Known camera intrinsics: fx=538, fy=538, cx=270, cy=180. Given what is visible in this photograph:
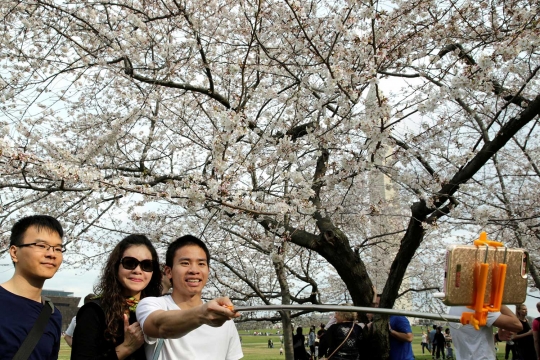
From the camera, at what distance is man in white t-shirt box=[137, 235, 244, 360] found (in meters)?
2.01

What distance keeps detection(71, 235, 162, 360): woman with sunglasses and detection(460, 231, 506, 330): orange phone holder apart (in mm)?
1538

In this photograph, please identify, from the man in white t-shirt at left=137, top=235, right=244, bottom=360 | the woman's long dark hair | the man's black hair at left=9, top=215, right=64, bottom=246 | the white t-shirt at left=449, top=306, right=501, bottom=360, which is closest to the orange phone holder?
the man in white t-shirt at left=137, top=235, right=244, bottom=360

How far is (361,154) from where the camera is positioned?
586 centimetres

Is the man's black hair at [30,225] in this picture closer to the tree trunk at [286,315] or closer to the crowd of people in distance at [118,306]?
the crowd of people in distance at [118,306]

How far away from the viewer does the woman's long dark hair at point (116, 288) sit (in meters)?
2.54

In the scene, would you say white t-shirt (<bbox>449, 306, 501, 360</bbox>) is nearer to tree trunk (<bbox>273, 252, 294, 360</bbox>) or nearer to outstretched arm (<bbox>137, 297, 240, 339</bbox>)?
outstretched arm (<bbox>137, 297, 240, 339</bbox>)

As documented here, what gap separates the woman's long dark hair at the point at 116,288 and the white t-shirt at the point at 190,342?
0.19 meters

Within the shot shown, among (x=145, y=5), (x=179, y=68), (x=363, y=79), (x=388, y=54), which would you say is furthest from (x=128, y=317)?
(x=145, y=5)

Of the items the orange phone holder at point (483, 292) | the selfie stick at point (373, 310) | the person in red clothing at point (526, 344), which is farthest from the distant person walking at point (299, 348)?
the orange phone holder at point (483, 292)

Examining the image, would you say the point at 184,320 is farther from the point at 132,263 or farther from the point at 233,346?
the point at 132,263

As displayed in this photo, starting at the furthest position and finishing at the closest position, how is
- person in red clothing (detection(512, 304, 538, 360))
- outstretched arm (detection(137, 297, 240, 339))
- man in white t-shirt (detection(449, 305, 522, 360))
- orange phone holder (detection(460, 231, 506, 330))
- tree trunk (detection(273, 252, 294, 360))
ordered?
tree trunk (detection(273, 252, 294, 360))
person in red clothing (detection(512, 304, 538, 360))
man in white t-shirt (detection(449, 305, 522, 360))
outstretched arm (detection(137, 297, 240, 339))
orange phone holder (detection(460, 231, 506, 330))

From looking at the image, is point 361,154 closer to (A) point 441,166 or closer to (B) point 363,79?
(B) point 363,79

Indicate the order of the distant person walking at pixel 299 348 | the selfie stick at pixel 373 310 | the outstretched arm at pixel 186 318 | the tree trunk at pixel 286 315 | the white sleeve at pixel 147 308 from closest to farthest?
the selfie stick at pixel 373 310
the outstretched arm at pixel 186 318
the white sleeve at pixel 147 308
the tree trunk at pixel 286 315
the distant person walking at pixel 299 348

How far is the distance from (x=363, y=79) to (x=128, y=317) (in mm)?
3541
